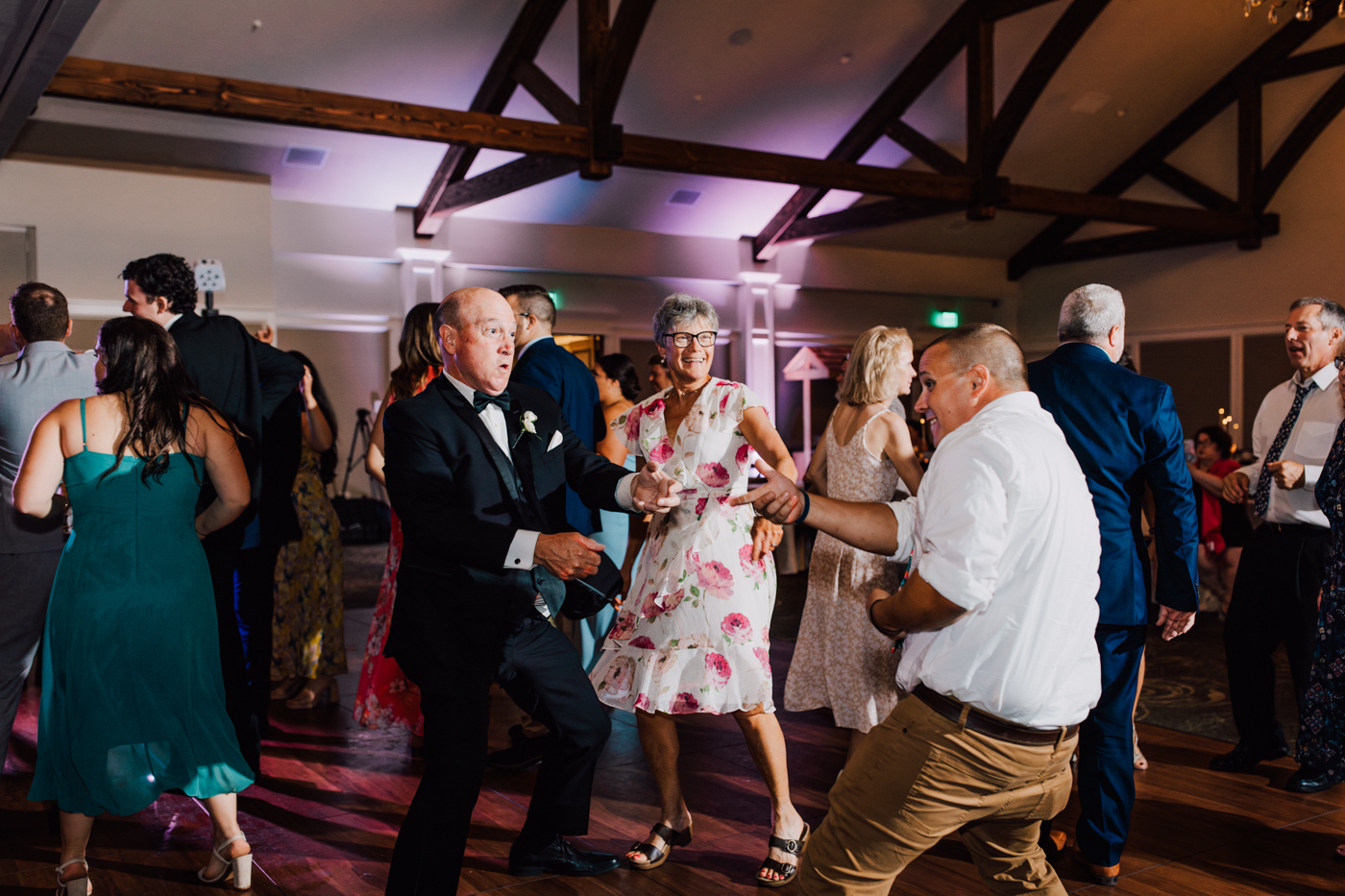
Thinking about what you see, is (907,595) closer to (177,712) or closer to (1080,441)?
(1080,441)

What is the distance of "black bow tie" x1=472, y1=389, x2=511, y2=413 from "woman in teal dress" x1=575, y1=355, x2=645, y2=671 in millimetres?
665

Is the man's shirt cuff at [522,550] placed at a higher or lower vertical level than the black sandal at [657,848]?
higher

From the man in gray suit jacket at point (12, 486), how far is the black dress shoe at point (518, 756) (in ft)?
4.96

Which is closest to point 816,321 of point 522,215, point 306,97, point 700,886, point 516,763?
point 522,215

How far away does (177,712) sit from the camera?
261 centimetres

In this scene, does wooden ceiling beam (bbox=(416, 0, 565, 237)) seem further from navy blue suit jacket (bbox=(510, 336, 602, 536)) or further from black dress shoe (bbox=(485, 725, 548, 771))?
black dress shoe (bbox=(485, 725, 548, 771))

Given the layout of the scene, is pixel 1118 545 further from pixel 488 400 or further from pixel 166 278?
pixel 166 278

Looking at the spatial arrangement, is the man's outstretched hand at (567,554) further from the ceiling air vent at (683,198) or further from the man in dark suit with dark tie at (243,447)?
the ceiling air vent at (683,198)

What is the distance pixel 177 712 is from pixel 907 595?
6.12 feet

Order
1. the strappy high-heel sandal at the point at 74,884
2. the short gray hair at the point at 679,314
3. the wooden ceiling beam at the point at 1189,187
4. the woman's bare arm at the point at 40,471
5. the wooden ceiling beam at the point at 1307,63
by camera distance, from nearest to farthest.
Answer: the woman's bare arm at the point at 40,471
the strappy high-heel sandal at the point at 74,884
the short gray hair at the point at 679,314
the wooden ceiling beam at the point at 1307,63
the wooden ceiling beam at the point at 1189,187

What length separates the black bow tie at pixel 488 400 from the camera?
2266 mm

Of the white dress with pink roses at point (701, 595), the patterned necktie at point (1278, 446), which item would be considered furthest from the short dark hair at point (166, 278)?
the patterned necktie at point (1278, 446)

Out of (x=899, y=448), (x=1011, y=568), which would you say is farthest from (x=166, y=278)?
(x=1011, y=568)

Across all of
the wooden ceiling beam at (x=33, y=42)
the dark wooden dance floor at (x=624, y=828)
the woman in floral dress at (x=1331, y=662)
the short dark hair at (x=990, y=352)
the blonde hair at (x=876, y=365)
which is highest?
the wooden ceiling beam at (x=33, y=42)
